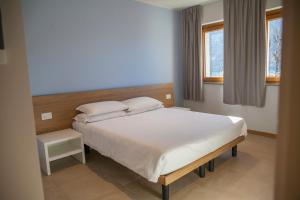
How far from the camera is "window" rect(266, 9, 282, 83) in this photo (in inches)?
136

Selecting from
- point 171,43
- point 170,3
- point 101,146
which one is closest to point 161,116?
point 101,146

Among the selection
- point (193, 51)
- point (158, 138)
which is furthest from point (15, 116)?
point (193, 51)

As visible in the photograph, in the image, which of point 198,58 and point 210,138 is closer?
point 210,138

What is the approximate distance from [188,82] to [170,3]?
1.69 m

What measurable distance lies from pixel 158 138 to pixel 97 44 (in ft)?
6.71

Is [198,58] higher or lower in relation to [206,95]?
higher

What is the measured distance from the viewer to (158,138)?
2.22 metres

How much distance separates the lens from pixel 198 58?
4484 mm

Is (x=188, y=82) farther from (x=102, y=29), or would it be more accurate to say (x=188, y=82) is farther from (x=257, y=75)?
(x=102, y=29)

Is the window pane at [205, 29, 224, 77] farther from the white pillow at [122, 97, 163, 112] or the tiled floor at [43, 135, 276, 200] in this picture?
the tiled floor at [43, 135, 276, 200]

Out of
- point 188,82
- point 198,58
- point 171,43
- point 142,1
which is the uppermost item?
point 142,1

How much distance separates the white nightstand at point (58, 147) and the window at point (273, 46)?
325 centimetres

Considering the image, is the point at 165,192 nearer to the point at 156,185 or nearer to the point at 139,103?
the point at 156,185

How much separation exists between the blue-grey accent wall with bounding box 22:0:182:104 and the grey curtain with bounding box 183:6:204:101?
9.2 inches
